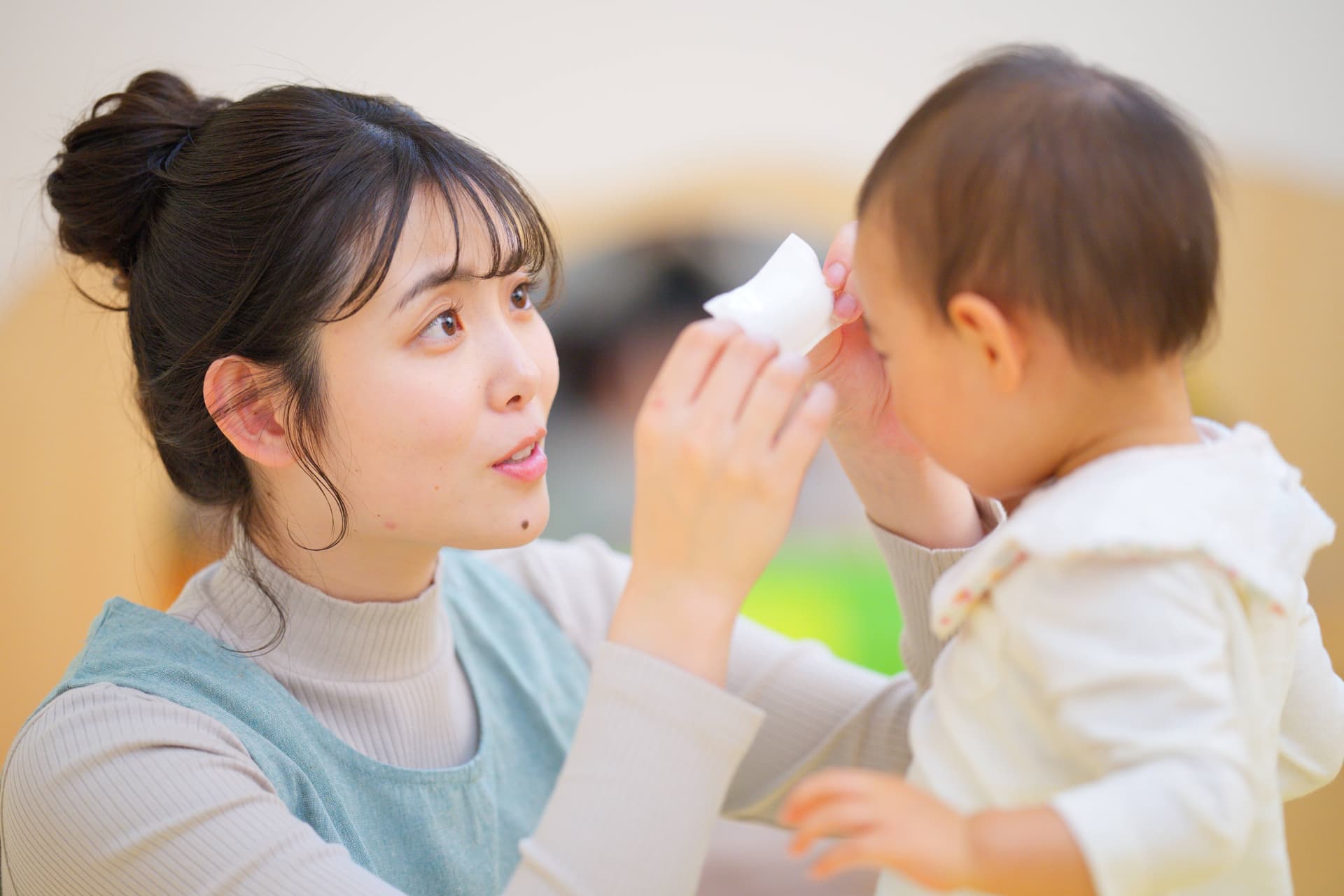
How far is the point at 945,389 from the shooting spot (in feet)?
2.10

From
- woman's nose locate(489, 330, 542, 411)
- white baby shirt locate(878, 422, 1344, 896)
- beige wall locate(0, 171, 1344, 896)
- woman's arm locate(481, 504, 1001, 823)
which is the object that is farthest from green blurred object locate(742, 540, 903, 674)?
white baby shirt locate(878, 422, 1344, 896)

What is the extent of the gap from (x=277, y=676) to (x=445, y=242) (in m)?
0.43

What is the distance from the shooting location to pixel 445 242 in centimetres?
96

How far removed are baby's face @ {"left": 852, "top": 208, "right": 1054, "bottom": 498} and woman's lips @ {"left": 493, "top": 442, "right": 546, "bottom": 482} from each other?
1.32ft

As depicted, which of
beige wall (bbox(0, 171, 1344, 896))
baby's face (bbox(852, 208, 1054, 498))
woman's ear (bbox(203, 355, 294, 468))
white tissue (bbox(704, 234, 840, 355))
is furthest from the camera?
beige wall (bbox(0, 171, 1344, 896))

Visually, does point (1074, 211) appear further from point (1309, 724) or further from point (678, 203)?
point (678, 203)

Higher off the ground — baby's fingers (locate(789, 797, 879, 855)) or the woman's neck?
baby's fingers (locate(789, 797, 879, 855))

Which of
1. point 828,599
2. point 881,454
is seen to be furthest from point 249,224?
point 828,599

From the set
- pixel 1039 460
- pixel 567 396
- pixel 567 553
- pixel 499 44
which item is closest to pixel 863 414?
pixel 1039 460

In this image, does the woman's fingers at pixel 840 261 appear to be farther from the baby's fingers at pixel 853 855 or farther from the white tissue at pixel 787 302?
the baby's fingers at pixel 853 855

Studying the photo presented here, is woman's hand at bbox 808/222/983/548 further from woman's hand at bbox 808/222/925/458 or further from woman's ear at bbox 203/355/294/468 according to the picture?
woman's ear at bbox 203/355/294/468

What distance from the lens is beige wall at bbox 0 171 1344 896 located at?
2027 mm

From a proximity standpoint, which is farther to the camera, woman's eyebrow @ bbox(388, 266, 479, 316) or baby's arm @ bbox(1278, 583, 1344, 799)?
woman's eyebrow @ bbox(388, 266, 479, 316)

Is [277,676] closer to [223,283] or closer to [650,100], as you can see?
[223,283]
